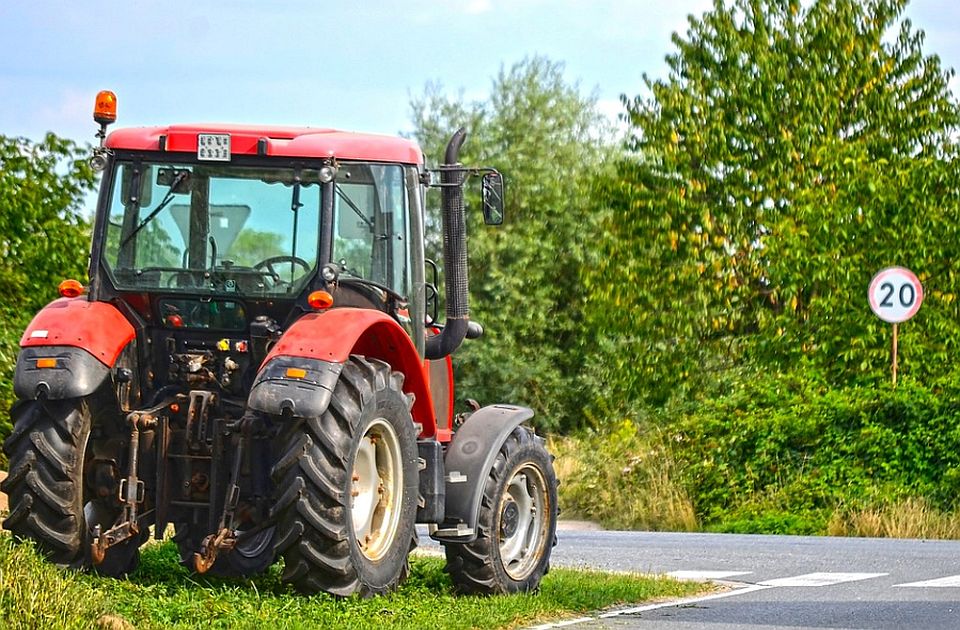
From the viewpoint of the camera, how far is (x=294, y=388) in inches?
363

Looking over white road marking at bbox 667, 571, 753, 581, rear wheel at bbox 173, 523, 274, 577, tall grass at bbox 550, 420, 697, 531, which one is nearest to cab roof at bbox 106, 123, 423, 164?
rear wheel at bbox 173, 523, 274, 577

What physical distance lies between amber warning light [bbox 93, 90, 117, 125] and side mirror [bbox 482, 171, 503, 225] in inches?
87.9

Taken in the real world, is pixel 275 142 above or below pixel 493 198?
above

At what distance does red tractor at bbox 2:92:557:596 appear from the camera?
9500 millimetres

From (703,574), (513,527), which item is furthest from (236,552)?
(703,574)

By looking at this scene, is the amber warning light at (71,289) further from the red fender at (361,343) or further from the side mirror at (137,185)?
the red fender at (361,343)

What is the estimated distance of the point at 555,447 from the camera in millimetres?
32531

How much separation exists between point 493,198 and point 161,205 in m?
1.99

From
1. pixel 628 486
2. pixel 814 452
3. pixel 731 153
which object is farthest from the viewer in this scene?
pixel 731 153

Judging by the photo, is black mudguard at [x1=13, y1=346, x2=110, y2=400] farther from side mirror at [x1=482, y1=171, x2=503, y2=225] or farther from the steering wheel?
side mirror at [x1=482, y1=171, x2=503, y2=225]

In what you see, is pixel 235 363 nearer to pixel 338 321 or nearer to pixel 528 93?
pixel 338 321

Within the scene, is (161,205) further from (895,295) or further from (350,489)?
(895,295)

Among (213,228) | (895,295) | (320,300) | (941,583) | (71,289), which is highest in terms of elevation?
(895,295)

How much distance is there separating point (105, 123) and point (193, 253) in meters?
0.98
